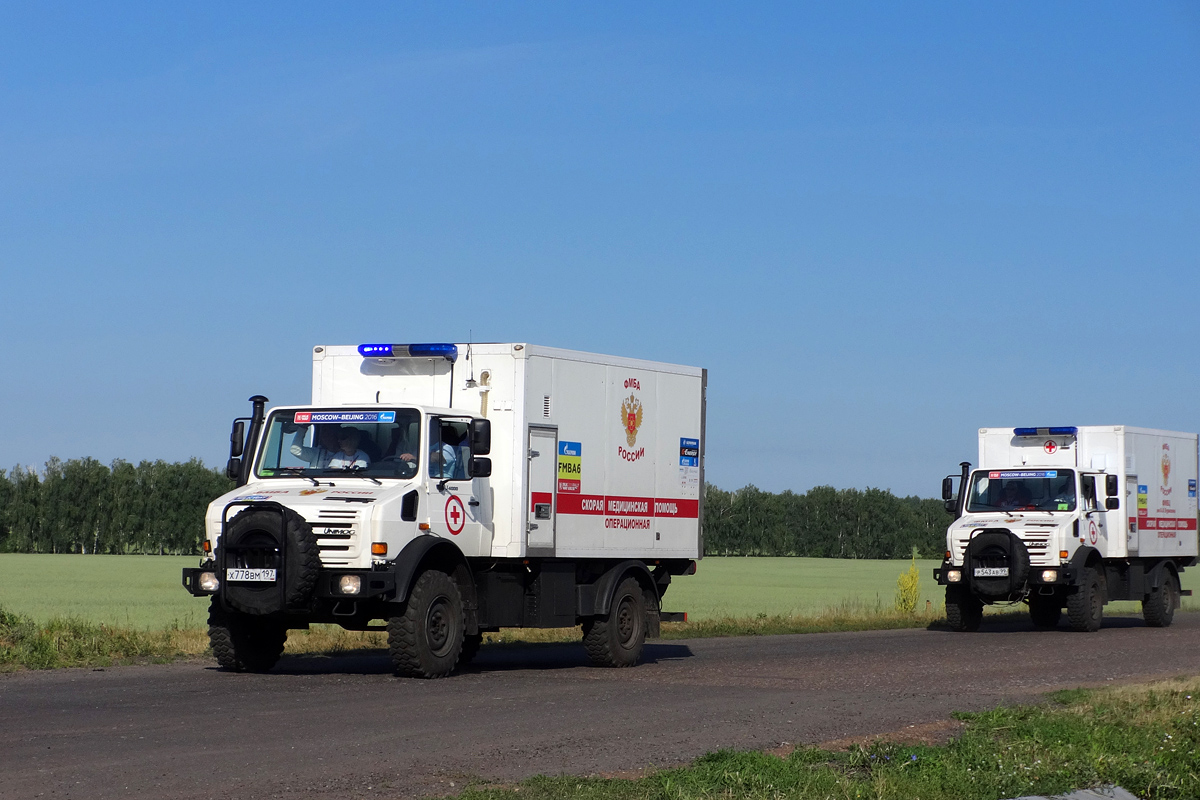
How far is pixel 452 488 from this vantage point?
1609 cm

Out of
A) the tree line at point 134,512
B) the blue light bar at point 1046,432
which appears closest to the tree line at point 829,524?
the tree line at point 134,512

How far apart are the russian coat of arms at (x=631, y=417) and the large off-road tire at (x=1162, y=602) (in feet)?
52.6

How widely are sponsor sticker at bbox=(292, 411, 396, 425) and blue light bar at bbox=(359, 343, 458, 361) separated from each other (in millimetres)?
1165

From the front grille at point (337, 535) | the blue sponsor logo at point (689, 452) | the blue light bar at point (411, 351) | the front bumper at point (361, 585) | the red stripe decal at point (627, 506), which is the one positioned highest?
the blue light bar at point (411, 351)

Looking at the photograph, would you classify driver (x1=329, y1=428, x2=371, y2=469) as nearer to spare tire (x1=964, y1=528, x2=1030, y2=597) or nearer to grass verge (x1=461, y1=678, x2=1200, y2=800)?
grass verge (x1=461, y1=678, x2=1200, y2=800)

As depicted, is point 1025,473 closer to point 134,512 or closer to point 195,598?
point 195,598

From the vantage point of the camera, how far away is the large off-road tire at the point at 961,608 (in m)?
27.6

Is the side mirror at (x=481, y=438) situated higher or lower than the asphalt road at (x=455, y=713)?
higher

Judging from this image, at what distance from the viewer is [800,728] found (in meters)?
12.0

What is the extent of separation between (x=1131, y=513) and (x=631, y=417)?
1458cm

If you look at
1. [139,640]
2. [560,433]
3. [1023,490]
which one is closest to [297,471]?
[560,433]

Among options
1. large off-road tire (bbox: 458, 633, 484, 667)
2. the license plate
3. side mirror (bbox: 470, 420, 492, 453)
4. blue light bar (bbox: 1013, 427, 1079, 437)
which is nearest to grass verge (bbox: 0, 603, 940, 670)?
large off-road tire (bbox: 458, 633, 484, 667)

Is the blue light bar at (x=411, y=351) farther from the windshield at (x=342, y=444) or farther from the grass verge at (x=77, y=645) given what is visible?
the grass verge at (x=77, y=645)

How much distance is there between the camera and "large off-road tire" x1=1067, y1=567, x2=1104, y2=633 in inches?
1072
